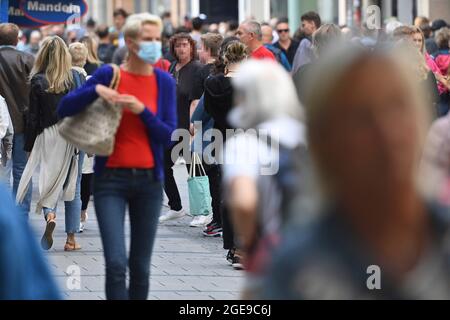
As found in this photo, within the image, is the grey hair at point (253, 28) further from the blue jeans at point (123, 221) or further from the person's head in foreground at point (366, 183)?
the person's head in foreground at point (366, 183)

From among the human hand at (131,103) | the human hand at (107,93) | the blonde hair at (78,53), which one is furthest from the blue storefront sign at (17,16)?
the human hand at (131,103)

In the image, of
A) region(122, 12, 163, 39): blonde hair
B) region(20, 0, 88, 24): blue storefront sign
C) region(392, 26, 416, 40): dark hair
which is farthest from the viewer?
region(20, 0, 88, 24): blue storefront sign

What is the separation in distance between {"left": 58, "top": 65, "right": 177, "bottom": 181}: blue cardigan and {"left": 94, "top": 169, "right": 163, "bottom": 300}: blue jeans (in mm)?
94

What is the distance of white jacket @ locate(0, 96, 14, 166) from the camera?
10703mm

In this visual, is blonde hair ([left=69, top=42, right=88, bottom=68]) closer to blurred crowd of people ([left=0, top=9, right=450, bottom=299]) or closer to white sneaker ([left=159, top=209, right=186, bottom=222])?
white sneaker ([left=159, top=209, right=186, bottom=222])

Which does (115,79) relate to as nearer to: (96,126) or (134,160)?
(96,126)

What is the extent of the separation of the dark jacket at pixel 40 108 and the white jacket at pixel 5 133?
0.25 meters

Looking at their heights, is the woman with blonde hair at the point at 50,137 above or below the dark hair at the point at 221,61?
below

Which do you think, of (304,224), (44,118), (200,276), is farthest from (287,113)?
(44,118)

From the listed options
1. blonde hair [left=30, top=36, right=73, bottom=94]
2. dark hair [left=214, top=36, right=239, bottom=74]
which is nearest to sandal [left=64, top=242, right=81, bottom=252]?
blonde hair [left=30, top=36, right=73, bottom=94]

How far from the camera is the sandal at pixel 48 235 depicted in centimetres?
1034

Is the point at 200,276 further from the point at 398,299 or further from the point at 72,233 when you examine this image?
the point at 398,299

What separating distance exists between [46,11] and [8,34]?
3238mm

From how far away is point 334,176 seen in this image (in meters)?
2.73
